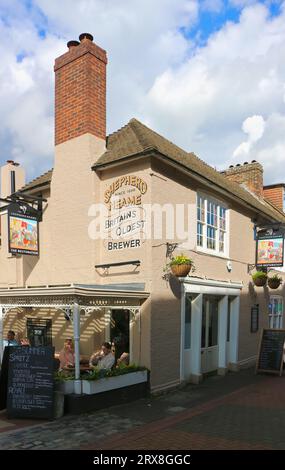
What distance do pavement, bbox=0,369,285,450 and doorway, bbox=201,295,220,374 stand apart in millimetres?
2018

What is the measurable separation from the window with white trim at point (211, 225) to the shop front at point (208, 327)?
1125 mm

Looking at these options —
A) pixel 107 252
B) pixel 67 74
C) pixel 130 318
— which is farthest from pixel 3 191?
pixel 130 318

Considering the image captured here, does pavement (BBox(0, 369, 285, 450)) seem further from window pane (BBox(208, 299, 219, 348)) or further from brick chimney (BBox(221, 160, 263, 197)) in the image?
brick chimney (BBox(221, 160, 263, 197))

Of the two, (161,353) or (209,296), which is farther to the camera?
(209,296)

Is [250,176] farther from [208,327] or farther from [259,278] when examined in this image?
[208,327]

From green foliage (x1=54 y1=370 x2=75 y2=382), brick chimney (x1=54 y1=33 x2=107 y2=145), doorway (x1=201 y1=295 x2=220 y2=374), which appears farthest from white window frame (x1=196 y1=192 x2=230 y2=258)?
green foliage (x1=54 y1=370 x2=75 y2=382)

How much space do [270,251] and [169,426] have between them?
8.29m

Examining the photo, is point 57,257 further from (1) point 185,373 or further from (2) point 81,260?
(1) point 185,373

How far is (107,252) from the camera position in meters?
10.1

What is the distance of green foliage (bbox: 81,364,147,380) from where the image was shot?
306 inches

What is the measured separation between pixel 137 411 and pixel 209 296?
4.86 metres

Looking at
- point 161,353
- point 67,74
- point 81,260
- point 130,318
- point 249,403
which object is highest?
point 67,74

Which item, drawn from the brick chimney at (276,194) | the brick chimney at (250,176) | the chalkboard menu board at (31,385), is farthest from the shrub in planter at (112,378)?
the brick chimney at (276,194)

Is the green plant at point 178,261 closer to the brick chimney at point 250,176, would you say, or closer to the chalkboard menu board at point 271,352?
the chalkboard menu board at point 271,352
